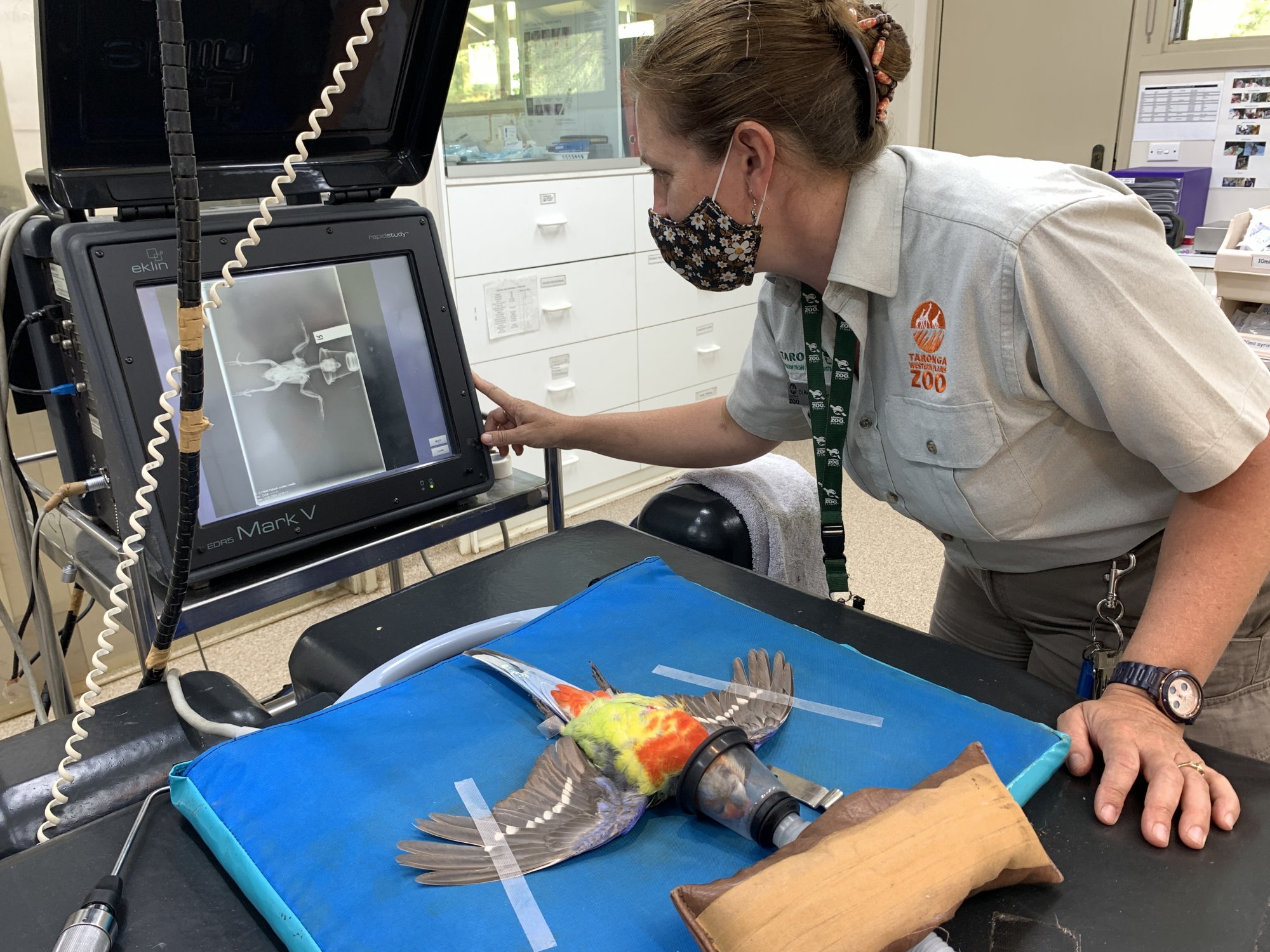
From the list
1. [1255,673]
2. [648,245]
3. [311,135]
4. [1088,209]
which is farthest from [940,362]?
[648,245]

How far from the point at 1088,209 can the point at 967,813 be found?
1.83 feet

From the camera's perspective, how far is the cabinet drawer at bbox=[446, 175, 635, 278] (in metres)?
2.44

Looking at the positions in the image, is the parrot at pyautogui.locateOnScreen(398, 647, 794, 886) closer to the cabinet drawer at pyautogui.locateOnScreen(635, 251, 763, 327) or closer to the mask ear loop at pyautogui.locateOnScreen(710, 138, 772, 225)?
the mask ear loop at pyautogui.locateOnScreen(710, 138, 772, 225)

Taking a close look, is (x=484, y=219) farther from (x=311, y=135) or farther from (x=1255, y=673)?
(x=1255, y=673)

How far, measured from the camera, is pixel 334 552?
976mm

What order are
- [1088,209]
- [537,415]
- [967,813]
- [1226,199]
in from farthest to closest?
[1226,199] < [537,415] < [1088,209] < [967,813]

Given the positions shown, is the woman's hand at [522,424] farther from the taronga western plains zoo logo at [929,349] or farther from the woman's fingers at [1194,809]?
the woman's fingers at [1194,809]

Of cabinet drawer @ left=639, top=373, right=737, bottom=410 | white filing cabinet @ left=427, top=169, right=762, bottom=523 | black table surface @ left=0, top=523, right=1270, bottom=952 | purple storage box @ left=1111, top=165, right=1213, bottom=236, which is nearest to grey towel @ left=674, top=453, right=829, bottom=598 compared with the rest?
black table surface @ left=0, top=523, right=1270, bottom=952

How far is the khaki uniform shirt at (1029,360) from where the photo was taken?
803 mm

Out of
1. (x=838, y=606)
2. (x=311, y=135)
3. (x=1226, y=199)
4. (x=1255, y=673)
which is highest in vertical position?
(x=311, y=135)

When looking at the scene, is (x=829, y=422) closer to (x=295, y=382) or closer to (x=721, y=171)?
(x=721, y=171)

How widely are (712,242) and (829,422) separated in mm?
227

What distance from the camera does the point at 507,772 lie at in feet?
2.05

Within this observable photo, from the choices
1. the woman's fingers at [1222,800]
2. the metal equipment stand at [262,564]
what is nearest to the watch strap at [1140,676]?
the woman's fingers at [1222,800]
